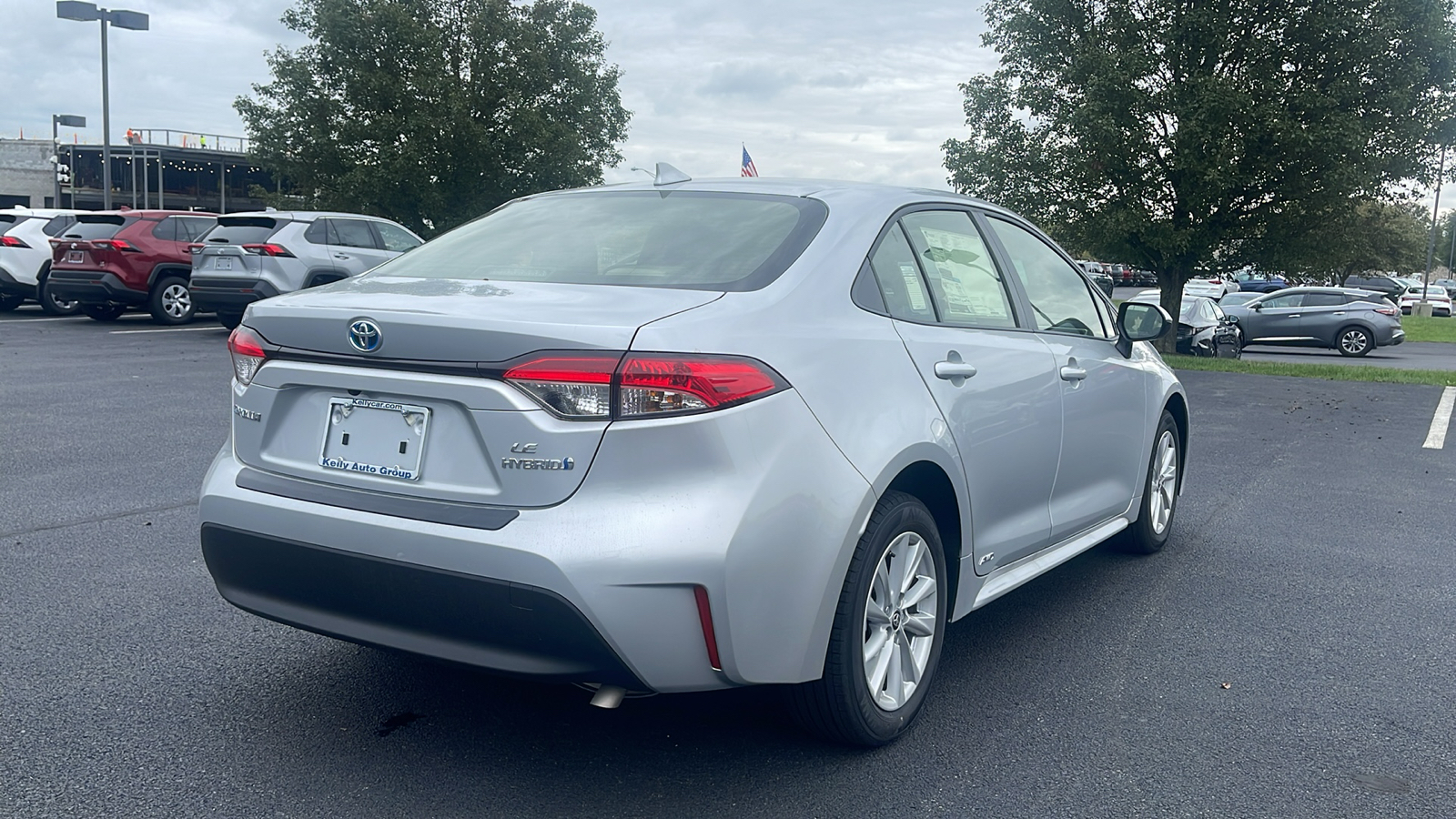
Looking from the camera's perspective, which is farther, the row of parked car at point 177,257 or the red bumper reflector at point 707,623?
the row of parked car at point 177,257

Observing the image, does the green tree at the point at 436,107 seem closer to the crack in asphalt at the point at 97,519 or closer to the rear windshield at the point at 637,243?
the crack in asphalt at the point at 97,519

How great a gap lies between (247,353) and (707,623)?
1.49 metres

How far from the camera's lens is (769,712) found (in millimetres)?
3660

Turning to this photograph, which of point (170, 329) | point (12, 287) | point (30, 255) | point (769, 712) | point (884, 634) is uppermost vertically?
point (884, 634)

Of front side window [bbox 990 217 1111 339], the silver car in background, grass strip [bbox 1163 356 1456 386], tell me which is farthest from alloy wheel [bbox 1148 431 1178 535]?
grass strip [bbox 1163 356 1456 386]

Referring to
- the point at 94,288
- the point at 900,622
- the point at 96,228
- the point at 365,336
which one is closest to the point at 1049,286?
the point at 900,622

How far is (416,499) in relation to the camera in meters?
2.96

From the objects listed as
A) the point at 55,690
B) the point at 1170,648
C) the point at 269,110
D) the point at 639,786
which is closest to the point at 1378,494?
the point at 1170,648

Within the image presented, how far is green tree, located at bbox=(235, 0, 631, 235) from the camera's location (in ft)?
119

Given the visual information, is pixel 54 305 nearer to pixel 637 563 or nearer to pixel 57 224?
pixel 57 224

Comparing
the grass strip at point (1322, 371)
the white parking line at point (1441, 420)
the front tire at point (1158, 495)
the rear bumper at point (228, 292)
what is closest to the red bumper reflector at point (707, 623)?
the front tire at point (1158, 495)

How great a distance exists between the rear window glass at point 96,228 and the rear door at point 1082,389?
16915 mm

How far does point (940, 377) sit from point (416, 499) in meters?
1.54

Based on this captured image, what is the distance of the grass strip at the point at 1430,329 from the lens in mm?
34719
